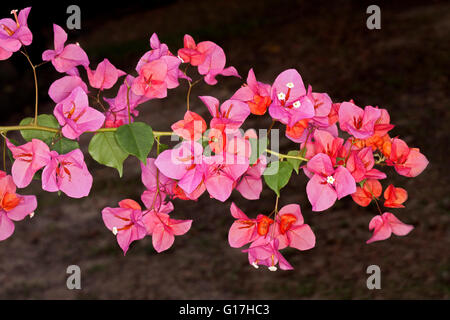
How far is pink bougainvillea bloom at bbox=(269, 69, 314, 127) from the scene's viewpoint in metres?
0.64

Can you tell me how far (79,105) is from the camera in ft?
2.05

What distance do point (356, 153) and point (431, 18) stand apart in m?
3.97

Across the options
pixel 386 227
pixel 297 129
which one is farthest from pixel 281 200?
pixel 297 129

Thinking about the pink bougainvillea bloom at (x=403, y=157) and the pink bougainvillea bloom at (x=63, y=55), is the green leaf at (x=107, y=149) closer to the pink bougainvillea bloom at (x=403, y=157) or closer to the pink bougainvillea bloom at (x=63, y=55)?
the pink bougainvillea bloom at (x=63, y=55)

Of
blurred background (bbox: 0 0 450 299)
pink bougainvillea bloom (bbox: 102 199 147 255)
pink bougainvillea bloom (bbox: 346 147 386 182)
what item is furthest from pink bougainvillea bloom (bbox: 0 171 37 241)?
blurred background (bbox: 0 0 450 299)

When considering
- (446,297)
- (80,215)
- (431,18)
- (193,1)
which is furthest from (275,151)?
(193,1)

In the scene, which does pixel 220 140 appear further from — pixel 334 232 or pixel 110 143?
pixel 334 232

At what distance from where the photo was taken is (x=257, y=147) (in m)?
0.63

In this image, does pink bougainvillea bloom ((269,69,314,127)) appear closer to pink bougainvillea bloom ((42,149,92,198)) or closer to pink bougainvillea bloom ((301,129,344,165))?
pink bougainvillea bloom ((301,129,344,165))

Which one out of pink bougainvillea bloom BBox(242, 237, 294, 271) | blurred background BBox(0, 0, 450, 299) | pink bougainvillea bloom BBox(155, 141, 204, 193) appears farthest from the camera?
blurred background BBox(0, 0, 450, 299)

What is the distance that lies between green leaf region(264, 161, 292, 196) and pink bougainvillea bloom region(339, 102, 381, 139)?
3.8 inches

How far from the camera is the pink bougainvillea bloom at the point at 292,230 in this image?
717mm

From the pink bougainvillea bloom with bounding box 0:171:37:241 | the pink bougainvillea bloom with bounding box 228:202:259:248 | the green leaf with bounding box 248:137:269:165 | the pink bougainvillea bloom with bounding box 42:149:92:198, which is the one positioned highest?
the green leaf with bounding box 248:137:269:165

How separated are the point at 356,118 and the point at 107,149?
345 millimetres
